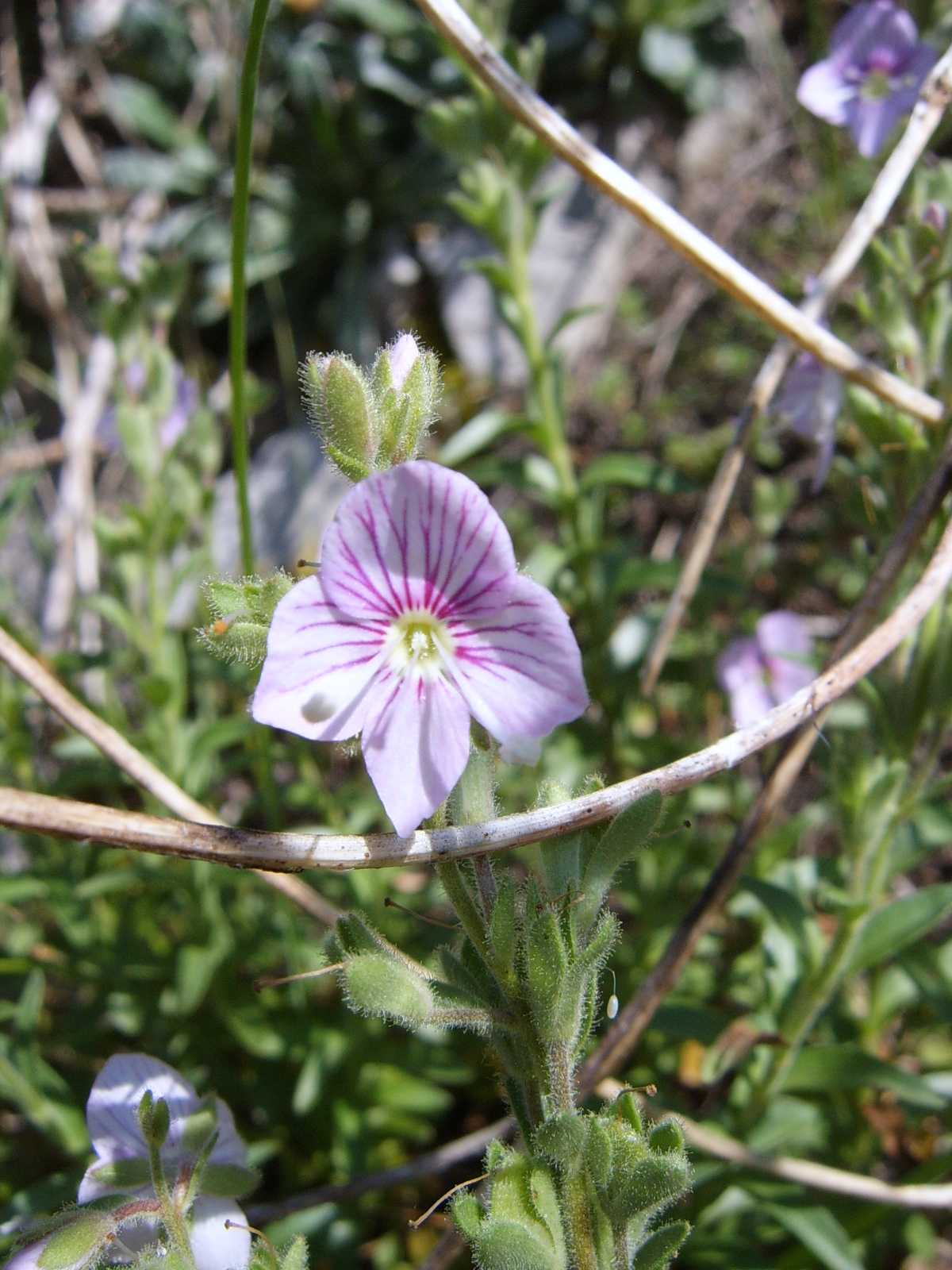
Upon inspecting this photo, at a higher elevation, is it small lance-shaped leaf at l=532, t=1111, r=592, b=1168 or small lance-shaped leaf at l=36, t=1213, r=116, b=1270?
small lance-shaped leaf at l=36, t=1213, r=116, b=1270

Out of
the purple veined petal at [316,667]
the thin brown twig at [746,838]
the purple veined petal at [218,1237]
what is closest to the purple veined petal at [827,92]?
the thin brown twig at [746,838]

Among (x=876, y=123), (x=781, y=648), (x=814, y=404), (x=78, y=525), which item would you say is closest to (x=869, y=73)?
(x=876, y=123)

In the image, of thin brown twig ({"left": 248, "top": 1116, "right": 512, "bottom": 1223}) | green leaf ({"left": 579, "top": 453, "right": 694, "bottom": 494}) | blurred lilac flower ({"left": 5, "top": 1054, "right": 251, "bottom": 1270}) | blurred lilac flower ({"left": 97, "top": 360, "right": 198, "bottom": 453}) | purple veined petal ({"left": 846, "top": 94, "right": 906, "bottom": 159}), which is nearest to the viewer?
blurred lilac flower ({"left": 5, "top": 1054, "right": 251, "bottom": 1270})

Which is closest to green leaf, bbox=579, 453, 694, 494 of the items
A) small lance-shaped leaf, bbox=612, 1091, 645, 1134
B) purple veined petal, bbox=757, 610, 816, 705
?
purple veined petal, bbox=757, 610, 816, 705

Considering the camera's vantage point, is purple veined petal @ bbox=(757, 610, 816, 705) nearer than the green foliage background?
No

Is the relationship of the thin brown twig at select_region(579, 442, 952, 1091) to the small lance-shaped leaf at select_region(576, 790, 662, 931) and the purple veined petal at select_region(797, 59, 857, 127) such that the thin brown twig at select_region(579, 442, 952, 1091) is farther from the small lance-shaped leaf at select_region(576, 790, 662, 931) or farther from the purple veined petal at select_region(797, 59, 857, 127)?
the purple veined petal at select_region(797, 59, 857, 127)

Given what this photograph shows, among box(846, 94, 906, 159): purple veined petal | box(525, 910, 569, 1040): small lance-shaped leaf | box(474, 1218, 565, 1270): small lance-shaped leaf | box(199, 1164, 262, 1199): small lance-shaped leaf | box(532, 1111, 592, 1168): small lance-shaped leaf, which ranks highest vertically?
box(846, 94, 906, 159): purple veined petal

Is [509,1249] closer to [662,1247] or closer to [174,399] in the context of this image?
[662,1247]

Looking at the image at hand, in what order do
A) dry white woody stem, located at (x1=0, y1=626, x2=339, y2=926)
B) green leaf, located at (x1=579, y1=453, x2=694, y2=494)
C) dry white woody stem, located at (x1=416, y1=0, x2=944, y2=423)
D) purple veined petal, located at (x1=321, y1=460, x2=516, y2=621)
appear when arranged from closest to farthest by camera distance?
1. purple veined petal, located at (x1=321, y1=460, x2=516, y2=621)
2. dry white woody stem, located at (x1=0, y1=626, x2=339, y2=926)
3. dry white woody stem, located at (x1=416, y1=0, x2=944, y2=423)
4. green leaf, located at (x1=579, y1=453, x2=694, y2=494)
